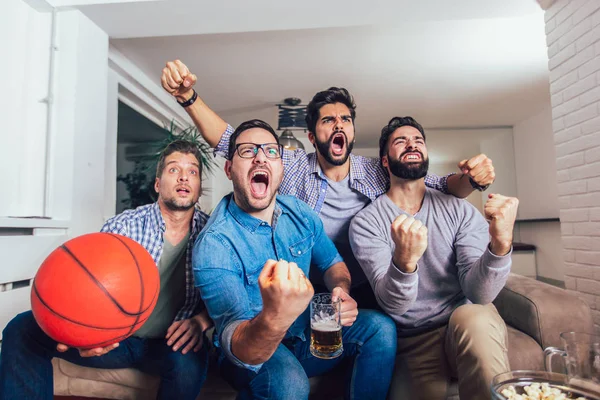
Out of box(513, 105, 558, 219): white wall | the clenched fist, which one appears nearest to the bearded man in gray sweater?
the clenched fist

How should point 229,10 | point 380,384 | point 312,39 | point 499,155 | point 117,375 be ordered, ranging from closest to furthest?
Answer: point 380,384
point 117,375
point 229,10
point 312,39
point 499,155

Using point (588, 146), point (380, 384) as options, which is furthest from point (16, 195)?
point (588, 146)

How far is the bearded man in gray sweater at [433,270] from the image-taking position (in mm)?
1322

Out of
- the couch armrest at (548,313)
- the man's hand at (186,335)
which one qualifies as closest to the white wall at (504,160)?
the couch armrest at (548,313)

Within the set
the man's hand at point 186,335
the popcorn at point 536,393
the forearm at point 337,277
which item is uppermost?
the forearm at point 337,277

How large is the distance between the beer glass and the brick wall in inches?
56.4

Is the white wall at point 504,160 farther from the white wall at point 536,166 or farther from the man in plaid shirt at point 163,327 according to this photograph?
the man in plaid shirt at point 163,327

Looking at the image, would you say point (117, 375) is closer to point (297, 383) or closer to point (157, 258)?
point (157, 258)

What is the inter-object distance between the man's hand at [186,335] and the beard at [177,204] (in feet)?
1.58

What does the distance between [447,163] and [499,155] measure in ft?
7.18

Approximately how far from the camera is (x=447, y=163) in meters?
9.41

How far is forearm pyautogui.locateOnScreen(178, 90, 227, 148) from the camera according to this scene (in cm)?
197

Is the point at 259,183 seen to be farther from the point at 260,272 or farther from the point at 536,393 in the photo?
the point at 536,393

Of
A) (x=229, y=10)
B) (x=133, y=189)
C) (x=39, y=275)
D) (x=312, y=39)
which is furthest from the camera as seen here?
(x=133, y=189)
